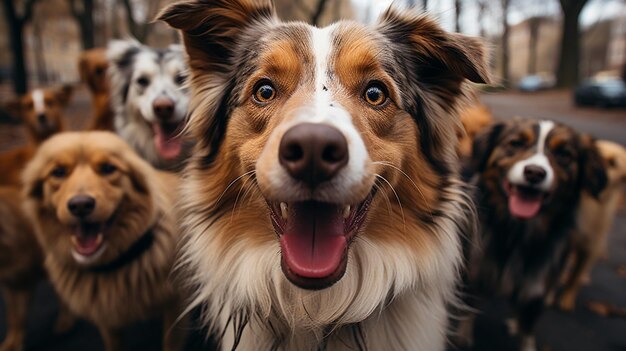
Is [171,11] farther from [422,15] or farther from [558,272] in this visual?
[558,272]

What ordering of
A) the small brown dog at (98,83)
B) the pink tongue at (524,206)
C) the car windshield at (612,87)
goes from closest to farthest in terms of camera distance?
1. the pink tongue at (524,206)
2. the small brown dog at (98,83)
3. the car windshield at (612,87)

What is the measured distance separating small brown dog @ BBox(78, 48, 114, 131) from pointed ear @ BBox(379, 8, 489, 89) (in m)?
3.80

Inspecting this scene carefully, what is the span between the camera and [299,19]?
3258 millimetres

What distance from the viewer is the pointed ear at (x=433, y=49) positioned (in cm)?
213

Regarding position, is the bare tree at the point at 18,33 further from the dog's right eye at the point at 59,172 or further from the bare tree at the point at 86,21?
the dog's right eye at the point at 59,172

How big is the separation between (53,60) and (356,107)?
72828mm

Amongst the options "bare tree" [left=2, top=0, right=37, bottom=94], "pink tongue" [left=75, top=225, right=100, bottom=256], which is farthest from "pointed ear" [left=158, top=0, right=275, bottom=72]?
"bare tree" [left=2, top=0, right=37, bottom=94]

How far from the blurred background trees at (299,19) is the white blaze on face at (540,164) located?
0.52 meters

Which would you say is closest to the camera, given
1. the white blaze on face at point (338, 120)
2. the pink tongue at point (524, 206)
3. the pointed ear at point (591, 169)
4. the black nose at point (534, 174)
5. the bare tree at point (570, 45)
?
the white blaze on face at point (338, 120)

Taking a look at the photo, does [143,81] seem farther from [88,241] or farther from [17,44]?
[17,44]

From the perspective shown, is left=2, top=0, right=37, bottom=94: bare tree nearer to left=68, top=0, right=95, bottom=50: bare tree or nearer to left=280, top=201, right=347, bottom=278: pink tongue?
left=68, top=0, right=95, bottom=50: bare tree

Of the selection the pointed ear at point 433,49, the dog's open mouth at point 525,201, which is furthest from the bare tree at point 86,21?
the dog's open mouth at point 525,201

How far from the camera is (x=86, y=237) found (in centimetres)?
289

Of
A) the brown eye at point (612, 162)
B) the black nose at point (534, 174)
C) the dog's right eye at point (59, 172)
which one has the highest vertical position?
the dog's right eye at point (59, 172)
